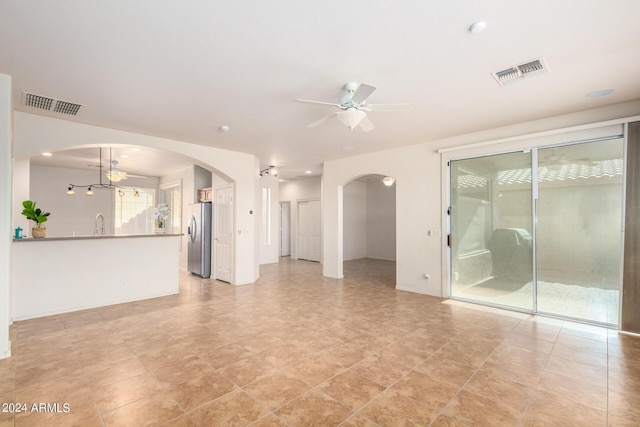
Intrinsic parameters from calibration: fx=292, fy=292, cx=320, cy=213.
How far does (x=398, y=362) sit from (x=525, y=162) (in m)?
3.60

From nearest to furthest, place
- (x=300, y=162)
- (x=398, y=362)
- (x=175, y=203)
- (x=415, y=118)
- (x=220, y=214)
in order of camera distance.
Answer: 1. (x=398, y=362)
2. (x=415, y=118)
3. (x=220, y=214)
4. (x=300, y=162)
5. (x=175, y=203)

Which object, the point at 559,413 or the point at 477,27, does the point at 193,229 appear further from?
the point at 559,413

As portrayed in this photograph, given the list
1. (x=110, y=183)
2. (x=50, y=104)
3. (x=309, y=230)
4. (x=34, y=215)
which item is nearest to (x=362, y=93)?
(x=50, y=104)

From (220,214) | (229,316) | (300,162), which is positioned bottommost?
(229,316)

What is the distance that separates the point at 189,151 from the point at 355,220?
6.55 m

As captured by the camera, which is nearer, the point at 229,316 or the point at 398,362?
the point at 398,362

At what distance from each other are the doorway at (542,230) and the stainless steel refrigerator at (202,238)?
5.43 meters

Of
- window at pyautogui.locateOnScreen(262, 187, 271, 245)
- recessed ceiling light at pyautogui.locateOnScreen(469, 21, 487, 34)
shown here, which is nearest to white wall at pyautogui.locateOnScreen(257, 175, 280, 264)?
window at pyautogui.locateOnScreen(262, 187, 271, 245)

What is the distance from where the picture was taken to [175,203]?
8.92 m

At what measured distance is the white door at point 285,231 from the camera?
1124 cm

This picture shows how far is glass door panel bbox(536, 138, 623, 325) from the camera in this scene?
3777 millimetres

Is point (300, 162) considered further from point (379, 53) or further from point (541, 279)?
point (541, 279)

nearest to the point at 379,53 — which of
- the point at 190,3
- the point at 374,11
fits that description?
the point at 374,11

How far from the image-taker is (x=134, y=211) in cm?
934
